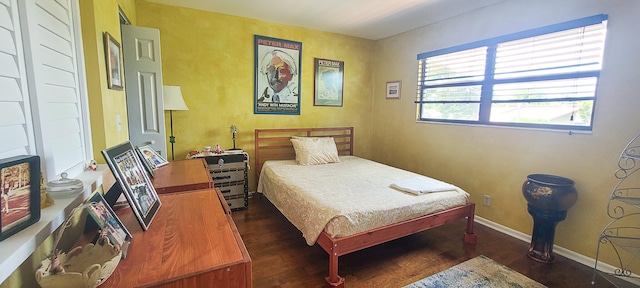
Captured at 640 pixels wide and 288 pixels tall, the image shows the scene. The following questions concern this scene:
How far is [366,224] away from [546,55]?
2357mm

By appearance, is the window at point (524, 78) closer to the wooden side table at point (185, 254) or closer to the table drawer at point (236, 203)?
the table drawer at point (236, 203)

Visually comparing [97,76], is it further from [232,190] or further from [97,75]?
[232,190]

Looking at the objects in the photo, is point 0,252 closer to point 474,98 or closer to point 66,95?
point 66,95

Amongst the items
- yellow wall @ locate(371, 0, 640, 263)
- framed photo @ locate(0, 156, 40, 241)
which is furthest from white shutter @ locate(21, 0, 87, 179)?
yellow wall @ locate(371, 0, 640, 263)

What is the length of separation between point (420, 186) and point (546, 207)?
997 mm

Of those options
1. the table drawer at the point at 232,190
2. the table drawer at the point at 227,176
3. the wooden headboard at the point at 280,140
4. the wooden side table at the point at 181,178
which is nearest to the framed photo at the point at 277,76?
the wooden headboard at the point at 280,140

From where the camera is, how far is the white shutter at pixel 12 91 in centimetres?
89

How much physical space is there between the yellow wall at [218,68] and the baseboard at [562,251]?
2630mm

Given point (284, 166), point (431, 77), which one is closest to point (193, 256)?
point (284, 166)

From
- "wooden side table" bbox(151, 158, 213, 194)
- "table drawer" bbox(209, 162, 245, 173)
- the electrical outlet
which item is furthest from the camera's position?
"table drawer" bbox(209, 162, 245, 173)

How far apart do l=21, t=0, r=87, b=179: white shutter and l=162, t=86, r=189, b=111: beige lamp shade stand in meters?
1.54

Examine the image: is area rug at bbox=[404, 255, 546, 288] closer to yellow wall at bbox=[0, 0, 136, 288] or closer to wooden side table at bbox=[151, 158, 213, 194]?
wooden side table at bbox=[151, 158, 213, 194]

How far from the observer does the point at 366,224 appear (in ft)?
6.91

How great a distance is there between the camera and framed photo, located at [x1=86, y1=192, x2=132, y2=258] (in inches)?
37.4
